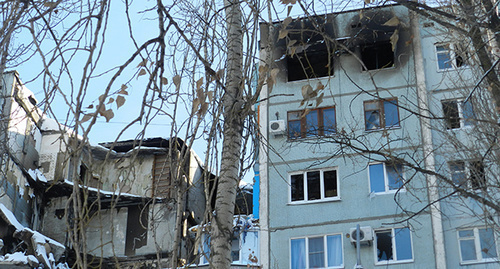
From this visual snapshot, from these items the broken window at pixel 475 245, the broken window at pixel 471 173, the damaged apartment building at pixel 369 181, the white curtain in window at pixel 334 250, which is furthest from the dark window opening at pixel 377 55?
the broken window at pixel 471 173

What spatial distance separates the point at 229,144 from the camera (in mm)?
5684

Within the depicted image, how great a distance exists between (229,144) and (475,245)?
634 inches

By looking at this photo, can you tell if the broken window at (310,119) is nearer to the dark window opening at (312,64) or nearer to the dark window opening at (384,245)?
the dark window opening at (312,64)

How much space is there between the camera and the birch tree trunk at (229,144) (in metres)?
5.27

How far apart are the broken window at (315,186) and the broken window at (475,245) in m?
3.95

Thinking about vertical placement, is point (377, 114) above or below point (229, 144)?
above

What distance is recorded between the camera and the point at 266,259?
21.7 m

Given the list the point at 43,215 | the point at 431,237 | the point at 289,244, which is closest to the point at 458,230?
the point at 431,237

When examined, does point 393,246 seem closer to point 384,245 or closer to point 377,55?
point 384,245

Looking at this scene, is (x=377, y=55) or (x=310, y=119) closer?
(x=310, y=119)

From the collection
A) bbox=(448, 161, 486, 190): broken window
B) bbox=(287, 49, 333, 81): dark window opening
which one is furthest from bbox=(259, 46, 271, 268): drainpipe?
bbox=(448, 161, 486, 190): broken window

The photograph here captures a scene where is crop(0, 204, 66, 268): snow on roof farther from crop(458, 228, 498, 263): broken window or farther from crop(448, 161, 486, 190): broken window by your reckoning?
crop(448, 161, 486, 190): broken window

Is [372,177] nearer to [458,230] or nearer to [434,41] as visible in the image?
[458,230]

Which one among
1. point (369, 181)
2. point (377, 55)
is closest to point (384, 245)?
point (369, 181)
